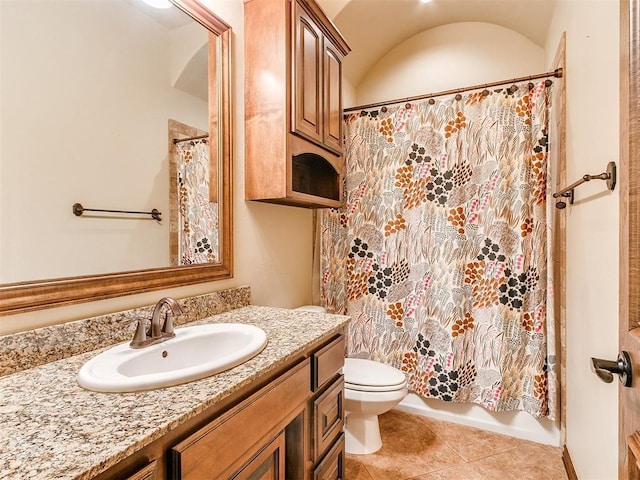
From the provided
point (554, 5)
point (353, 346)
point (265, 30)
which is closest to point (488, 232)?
point (353, 346)

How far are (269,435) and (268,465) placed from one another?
83mm

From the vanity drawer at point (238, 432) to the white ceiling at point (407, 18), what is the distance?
2194 mm

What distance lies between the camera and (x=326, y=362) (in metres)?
1.16

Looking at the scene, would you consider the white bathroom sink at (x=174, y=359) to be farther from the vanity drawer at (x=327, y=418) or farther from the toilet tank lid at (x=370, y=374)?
the toilet tank lid at (x=370, y=374)

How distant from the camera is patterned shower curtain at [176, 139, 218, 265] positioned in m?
1.28

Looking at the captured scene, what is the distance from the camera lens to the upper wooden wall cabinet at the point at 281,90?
56.7 inches

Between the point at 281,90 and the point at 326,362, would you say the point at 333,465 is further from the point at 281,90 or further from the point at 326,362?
the point at 281,90

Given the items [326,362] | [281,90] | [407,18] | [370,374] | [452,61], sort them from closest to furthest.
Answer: [326,362]
[281,90]
[370,374]
[407,18]
[452,61]

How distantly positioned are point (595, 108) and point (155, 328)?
1.68m

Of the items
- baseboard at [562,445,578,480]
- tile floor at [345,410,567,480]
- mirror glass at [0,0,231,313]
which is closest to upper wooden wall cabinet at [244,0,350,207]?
mirror glass at [0,0,231,313]

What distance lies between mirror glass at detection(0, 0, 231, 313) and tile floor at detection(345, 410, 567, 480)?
4.24 feet

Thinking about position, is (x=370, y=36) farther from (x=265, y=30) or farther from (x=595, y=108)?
(x=595, y=108)

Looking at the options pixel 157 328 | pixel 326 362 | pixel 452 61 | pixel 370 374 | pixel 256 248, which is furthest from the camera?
pixel 452 61

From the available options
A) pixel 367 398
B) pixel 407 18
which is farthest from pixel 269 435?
pixel 407 18
